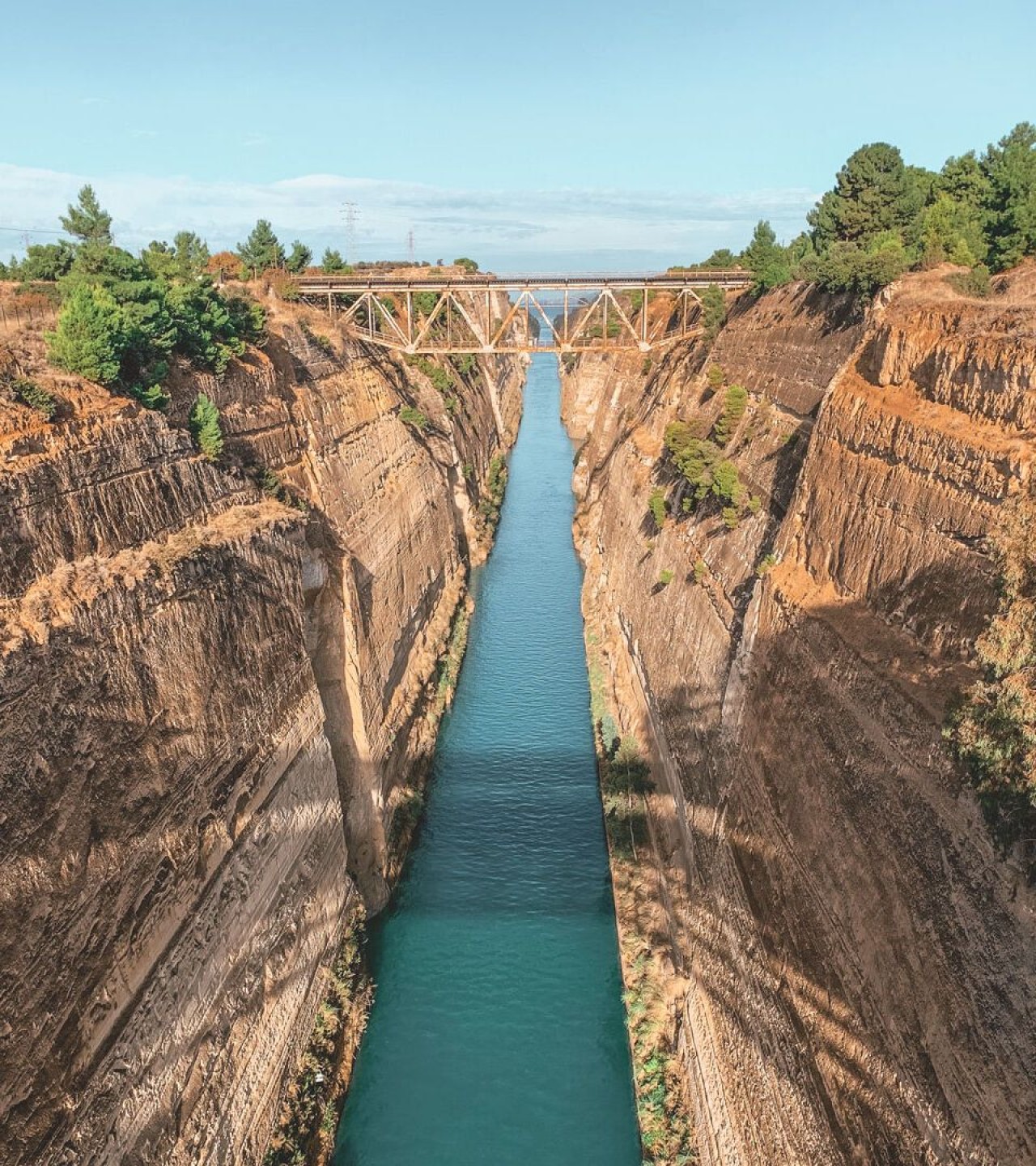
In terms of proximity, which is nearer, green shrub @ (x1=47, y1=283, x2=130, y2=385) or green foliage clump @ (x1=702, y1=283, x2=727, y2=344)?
green shrub @ (x1=47, y1=283, x2=130, y2=385)

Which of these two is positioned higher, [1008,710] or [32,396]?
[32,396]

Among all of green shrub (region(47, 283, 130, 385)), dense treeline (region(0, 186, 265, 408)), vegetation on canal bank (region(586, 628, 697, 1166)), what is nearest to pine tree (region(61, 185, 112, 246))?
dense treeline (region(0, 186, 265, 408))

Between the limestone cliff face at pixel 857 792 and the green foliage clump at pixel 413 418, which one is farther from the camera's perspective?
the green foliage clump at pixel 413 418

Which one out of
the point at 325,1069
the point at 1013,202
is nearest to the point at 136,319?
the point at 325,1069

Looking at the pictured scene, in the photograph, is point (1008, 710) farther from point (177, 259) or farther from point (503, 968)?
point (177, 259)

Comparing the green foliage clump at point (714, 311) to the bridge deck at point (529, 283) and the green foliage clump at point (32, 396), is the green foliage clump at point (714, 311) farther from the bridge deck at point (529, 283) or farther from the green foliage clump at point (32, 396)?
the green foliage clump at point (32, 396)

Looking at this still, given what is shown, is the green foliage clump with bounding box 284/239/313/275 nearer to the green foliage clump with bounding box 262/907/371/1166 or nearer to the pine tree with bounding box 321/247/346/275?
the pine tree with bounding box 321/247/346/275

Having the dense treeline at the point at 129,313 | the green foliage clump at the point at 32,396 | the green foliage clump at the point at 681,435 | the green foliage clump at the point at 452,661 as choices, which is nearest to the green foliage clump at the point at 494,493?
the green foliage clump at the point at 452,661
